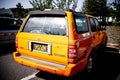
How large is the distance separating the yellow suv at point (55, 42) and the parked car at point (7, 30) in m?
3.16

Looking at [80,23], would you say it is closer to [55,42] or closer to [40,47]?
[55,42]

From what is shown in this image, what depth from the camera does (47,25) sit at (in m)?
4.31

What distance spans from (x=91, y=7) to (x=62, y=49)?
1863 inches

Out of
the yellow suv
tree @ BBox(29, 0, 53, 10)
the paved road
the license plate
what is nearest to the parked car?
the paved road

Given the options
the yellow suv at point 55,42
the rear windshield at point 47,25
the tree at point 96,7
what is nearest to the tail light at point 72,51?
the yellow suv at point 55,42

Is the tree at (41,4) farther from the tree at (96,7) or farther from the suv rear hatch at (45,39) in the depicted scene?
the tree at (96,7)

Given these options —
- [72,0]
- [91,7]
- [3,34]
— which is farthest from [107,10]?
[3,34]

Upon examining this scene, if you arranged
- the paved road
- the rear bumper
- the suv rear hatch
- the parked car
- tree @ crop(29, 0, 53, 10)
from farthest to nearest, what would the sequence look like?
tree @ crop(29, 0, 53, 10) < the parked car < the paved road < the suv rear hatch < the rear bumper

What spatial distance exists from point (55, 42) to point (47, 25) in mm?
583

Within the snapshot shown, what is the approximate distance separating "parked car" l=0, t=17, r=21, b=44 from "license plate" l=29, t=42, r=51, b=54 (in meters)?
3.54

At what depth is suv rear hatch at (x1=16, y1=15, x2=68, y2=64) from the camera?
395cm

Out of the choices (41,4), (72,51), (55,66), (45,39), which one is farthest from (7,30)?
(41,4)

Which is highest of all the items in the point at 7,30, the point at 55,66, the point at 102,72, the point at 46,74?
the point at 7,30

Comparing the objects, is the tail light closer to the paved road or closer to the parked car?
the paved road
